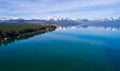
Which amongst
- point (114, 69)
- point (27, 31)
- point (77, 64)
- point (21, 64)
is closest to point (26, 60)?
point (21, 64)

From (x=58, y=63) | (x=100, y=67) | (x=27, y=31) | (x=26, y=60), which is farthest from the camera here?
(x=27, y=31)

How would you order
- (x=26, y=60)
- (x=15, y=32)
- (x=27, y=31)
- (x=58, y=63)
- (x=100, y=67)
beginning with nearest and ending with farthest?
(x=100, y=67) → (x=58, y=63) → (x=26, y=60) → (x=15, y=32) → (x=27, y=31)

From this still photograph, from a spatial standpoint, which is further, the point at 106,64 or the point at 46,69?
the point at 106,64

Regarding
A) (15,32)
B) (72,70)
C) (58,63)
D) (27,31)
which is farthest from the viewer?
(27,31)

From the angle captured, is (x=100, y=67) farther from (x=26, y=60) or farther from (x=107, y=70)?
(x=26, y=60)

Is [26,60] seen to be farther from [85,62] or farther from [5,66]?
[85,62]

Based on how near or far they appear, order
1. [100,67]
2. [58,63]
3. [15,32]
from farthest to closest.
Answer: [15,32]
[58,63]
[100,67]

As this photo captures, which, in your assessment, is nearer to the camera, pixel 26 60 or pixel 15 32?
pixel 26 60

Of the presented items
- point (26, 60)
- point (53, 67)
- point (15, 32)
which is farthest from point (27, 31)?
point (53, 67)
